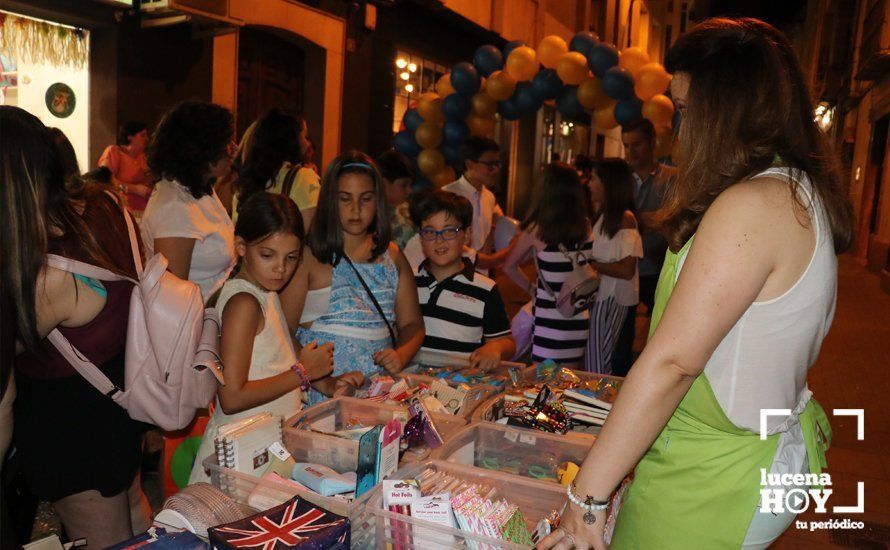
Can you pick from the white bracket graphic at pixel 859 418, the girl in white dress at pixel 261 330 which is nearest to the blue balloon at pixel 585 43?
the white bracket graphic at pixel 859 418

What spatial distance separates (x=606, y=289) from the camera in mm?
4578

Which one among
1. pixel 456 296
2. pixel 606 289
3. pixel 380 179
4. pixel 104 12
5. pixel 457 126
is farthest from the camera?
pixel 457 126

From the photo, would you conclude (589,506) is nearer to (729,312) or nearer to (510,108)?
(729,312)

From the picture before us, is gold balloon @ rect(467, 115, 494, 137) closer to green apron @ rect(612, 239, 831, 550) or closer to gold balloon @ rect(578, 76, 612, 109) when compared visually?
gold balloon @ rect(578, 76, 612, 109)

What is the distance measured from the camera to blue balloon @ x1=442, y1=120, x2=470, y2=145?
24.8 ft

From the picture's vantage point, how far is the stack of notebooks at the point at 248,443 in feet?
5.38

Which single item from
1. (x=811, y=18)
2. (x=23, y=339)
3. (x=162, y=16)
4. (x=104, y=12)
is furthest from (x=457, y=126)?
(x=811, y=18)

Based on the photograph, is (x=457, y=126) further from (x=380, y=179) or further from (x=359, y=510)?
(x=359, y=510)

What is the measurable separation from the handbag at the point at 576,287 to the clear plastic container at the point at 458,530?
262 cm

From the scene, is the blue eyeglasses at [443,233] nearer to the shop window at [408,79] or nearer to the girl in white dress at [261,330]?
the girl in white dress at [261,330]

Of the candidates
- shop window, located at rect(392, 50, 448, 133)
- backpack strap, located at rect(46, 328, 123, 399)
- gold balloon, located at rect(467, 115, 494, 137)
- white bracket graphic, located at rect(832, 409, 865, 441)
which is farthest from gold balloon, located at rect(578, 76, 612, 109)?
backpack strap, located at rect(46, 328, 123, 399)

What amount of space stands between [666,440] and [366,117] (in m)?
9.54

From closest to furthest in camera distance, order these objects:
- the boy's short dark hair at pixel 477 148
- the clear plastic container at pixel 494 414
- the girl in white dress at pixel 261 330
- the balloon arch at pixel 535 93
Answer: the clear plastic container at pixel 494 414 → the girl in white dress at pixel 261 330 → the boy's short dark hair at pixel 477 148 → the balloon arch at pixel 535 93

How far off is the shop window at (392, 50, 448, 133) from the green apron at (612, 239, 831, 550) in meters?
10.2
